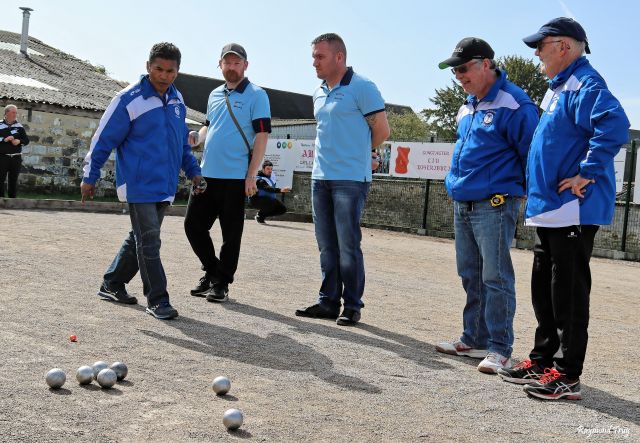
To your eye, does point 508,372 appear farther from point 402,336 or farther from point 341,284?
point 341,284

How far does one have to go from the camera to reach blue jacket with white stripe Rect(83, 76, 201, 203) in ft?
20.1

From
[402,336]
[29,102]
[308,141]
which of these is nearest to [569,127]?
[402,336]

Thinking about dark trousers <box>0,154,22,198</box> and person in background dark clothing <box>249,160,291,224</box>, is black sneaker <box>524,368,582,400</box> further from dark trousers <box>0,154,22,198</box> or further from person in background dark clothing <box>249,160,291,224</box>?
dark trousers <box>0,154,22,198</box>

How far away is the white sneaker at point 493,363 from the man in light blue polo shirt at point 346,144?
5.16ft

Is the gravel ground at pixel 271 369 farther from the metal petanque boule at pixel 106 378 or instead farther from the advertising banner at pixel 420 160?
the advertising banner at pixel 420 160

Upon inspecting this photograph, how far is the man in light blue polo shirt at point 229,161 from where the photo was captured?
7.10m

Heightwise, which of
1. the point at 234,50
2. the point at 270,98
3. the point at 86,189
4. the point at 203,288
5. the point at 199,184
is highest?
the point at 270,98

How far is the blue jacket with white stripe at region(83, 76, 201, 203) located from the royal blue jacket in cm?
279

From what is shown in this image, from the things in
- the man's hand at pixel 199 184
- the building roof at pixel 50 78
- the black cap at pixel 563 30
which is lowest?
the man's hand at pixel 199 184

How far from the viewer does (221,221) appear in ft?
23.6

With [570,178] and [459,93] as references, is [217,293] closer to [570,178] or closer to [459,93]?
[570,178]

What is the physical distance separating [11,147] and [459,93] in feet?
186

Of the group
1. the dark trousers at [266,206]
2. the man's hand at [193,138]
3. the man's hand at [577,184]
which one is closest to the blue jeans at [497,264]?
the man's hand at [577,184]

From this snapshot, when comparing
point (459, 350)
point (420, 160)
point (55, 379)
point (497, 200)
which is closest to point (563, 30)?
point (497, 200)
